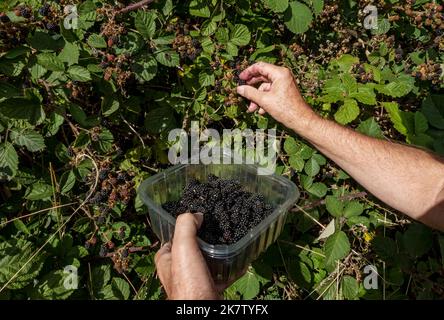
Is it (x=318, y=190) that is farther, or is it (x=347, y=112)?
(x=318, y=190)

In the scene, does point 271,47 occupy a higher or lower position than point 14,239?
higher

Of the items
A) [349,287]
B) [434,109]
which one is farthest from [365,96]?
[349,287]

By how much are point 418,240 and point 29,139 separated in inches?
57.7

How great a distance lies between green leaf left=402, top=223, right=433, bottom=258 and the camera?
1.54 metres

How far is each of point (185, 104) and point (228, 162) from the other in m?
0.28

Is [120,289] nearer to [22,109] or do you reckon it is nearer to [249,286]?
[249,286]

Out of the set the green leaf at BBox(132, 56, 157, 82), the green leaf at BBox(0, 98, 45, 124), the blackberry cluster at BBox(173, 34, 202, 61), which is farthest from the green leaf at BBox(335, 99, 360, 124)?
the green leaf at BBox(0, 98, 45, 124)

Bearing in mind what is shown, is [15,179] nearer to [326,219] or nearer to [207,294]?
[207,294]

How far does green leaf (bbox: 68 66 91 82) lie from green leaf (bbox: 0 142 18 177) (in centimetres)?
30

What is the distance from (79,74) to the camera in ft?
4.02

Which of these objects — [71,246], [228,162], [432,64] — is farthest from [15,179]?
[432,64]

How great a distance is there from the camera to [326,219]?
1.84 m

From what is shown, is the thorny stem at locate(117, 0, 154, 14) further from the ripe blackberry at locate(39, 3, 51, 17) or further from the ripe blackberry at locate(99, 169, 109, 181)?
the ripe blackberry at locate(99, 169, 109, 181)

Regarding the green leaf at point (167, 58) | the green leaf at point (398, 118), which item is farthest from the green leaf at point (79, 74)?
the green leaf at point (398, 118)
